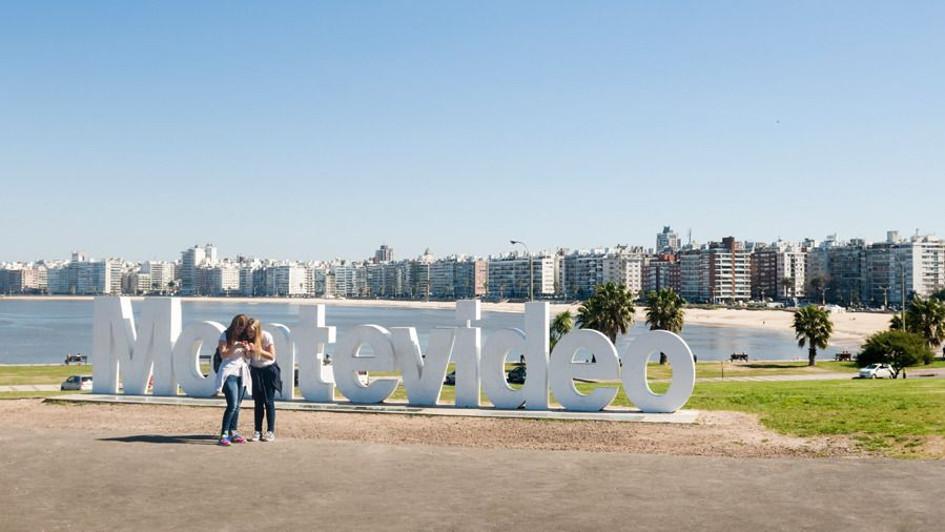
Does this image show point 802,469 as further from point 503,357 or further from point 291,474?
point 503,357

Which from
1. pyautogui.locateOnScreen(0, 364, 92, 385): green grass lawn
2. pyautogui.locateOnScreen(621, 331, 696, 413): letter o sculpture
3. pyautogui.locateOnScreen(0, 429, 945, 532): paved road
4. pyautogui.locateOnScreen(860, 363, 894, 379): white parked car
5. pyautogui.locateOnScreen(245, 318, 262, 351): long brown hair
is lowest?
pyautogui.locateOnScreen(0, 364, 92, 385): green grass lawn

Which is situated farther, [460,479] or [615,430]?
[615,430]

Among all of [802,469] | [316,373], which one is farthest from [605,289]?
[802,469]

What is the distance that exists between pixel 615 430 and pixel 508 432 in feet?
6.30

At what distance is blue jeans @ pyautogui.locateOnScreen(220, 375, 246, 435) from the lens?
13.8 metres

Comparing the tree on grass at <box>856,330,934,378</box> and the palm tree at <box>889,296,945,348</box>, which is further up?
the palm tree at <box>889,296,945,348</box>

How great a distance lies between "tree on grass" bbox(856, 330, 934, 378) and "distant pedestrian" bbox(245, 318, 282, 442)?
44.1 m

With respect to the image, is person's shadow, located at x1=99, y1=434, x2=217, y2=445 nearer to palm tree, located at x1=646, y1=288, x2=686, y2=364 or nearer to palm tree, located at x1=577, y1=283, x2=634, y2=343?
palm tree, located at x1=577, y1=283, x2=634, y2=343

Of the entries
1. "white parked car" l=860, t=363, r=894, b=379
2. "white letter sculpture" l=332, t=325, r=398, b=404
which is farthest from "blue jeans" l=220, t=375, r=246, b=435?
"white parked car" l=860, t=363, r=894, b=379

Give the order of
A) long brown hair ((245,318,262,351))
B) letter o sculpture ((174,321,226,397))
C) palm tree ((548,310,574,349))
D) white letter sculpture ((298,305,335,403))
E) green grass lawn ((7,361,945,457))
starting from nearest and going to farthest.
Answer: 1. long brown hair ((245,318,262,351))
2. green grass lawn ((7,361,945,457))
3. white letter sculpture ((298,305,335,403))
4. letter o sculpture ((174,321,226,397))
5. palm tree ((548,310,574,349))

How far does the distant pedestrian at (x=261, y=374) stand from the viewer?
14.2 metres

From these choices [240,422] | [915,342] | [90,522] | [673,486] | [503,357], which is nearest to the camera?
[90,522]

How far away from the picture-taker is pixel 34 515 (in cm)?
957

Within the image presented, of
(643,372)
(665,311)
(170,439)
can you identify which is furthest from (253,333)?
(665,311)
